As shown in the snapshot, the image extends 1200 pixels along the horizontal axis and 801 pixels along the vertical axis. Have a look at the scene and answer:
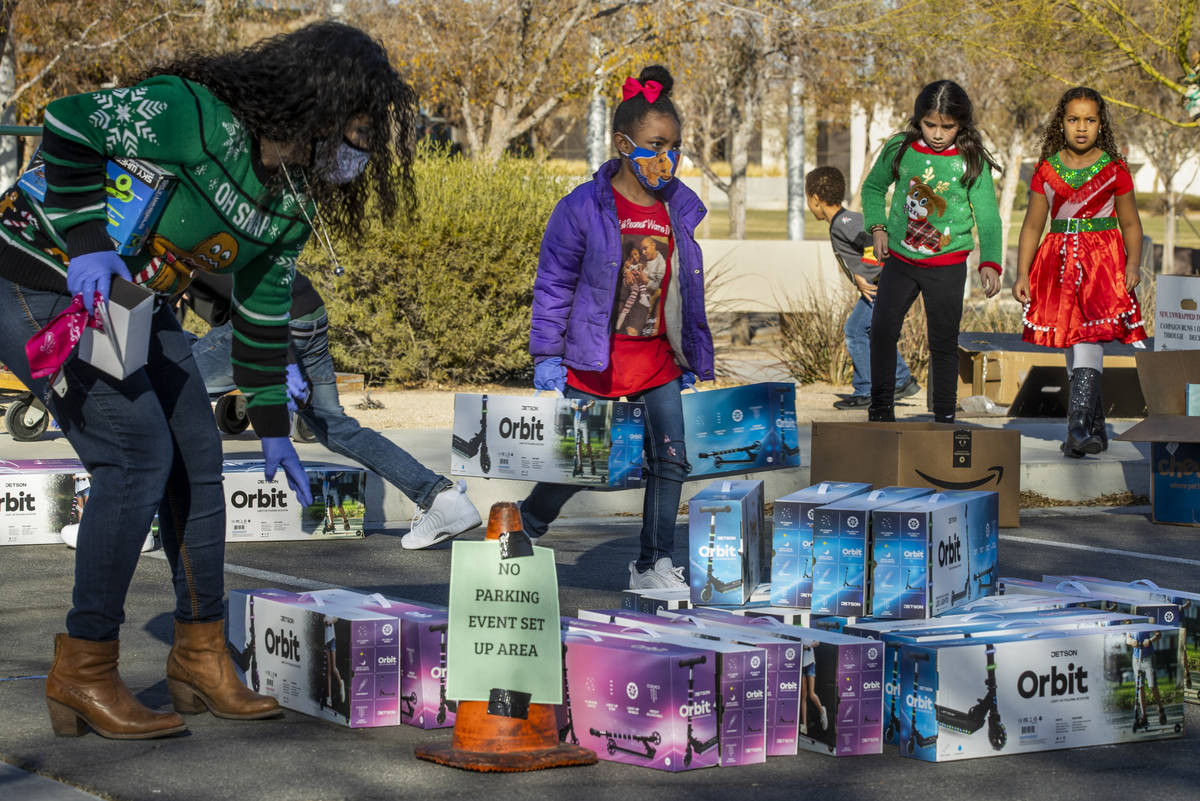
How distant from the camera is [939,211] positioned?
9.16 meters

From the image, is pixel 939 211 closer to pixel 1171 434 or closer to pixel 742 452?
pixel 1171 434

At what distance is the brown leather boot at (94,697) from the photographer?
14.2 ft

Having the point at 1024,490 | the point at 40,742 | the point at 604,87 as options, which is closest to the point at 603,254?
the point at 40,742

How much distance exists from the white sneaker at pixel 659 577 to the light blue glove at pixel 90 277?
9.45ft

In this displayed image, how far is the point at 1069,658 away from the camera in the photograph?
4.63m

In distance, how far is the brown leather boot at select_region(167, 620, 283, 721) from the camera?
15.1 ft

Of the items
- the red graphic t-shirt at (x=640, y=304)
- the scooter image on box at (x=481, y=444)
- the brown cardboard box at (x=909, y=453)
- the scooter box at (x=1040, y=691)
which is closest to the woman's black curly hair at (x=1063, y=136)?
the brown cardboard box at (x=909, y=453)

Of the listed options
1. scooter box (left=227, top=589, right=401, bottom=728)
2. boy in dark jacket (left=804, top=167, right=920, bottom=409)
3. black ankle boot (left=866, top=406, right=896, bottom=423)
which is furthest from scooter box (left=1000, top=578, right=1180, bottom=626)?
boy in dark jacket (left=804, top=167, right=920, bottom=409)

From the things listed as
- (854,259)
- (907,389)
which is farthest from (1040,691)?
(907,389)

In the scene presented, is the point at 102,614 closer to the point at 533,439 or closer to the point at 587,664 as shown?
the point at 587,664

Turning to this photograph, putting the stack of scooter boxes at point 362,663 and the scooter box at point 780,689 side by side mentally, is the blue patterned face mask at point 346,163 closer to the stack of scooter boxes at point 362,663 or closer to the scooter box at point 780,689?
the stack of scooter boxes at point 362,663

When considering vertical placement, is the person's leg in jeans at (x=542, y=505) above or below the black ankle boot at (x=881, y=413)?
below

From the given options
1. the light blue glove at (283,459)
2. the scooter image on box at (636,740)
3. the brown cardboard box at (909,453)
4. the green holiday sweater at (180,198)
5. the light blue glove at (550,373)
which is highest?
the green holiday sweater at (180,198)

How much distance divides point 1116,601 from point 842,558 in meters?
0.83
